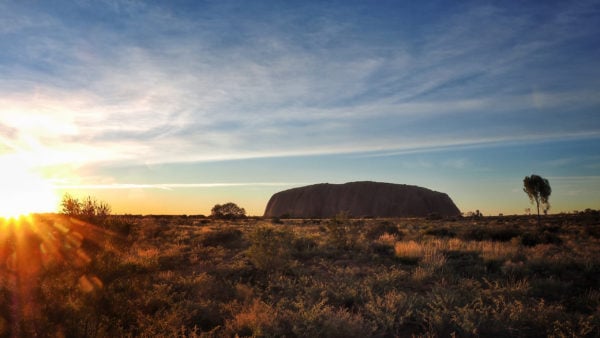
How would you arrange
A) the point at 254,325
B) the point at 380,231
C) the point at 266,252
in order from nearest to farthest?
1. the point at 254,325
2. the point at 266,252
3. the point at 380,231

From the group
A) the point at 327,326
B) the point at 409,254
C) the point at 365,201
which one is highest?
the point at 365,201

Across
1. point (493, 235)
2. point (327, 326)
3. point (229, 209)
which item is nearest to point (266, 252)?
point (327, 326)

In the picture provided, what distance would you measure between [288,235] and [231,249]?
167 inches

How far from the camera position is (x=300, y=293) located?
8.26 m

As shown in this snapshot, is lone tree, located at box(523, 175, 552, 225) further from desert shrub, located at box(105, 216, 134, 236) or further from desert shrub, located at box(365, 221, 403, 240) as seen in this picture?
desert shrub, located at box(105, 216, 134, 236)

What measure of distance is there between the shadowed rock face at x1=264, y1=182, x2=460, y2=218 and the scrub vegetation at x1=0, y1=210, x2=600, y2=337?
76170 mm

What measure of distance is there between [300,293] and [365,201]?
296 feet

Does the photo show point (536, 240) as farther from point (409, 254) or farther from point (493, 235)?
point (409, 254)

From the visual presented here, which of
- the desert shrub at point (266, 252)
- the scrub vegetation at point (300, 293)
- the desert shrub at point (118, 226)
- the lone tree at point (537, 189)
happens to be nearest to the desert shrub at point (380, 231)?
the scrub vegetation at point (300, 293)

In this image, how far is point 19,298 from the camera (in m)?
7.03

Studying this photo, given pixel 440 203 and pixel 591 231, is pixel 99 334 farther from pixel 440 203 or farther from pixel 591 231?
pixel 440 203

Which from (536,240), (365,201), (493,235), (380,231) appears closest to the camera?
(536,240)

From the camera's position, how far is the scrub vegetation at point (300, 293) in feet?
19.4

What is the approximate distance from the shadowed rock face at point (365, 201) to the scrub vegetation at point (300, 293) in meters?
76.2
